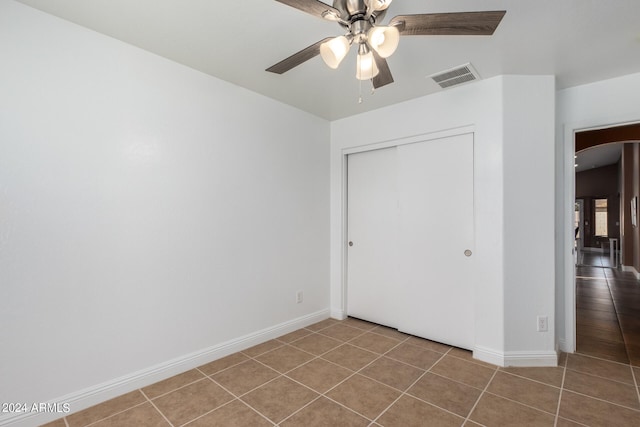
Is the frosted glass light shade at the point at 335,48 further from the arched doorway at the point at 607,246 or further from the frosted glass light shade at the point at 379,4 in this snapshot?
the arched doorway at the point at 607,246

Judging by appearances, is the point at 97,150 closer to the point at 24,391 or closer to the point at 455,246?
the point at 24,391

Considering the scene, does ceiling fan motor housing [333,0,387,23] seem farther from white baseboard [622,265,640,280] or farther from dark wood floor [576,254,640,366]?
white baseboard [622,265,640,280]

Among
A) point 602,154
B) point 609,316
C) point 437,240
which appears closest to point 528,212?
point 437,240

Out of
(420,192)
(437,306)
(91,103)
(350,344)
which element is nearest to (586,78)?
(420,192)

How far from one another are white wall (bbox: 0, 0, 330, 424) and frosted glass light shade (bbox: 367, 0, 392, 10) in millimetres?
1807

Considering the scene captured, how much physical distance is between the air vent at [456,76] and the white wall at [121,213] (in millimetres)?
1637

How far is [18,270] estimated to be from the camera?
5.89 ft

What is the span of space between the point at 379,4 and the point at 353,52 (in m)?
0.95

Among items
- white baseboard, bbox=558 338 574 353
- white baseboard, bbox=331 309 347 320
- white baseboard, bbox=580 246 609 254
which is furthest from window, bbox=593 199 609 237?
white baseboard, bbox=331 309 347 320

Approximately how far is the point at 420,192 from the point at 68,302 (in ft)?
10.1

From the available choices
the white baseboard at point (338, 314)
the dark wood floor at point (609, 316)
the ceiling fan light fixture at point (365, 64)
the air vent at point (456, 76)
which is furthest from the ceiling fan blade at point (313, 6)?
the dark wood floor at point (609, 316)

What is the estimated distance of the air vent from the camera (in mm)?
2520

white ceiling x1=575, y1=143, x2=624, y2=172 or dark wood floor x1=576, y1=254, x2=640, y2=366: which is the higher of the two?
white ceiling x1=575, y1=143, x2=624, y2=172

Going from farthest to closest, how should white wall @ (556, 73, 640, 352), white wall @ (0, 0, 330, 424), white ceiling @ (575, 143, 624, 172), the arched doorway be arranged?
white ceiling @ (575, 143, 624, 172) < the arched doorway < white wall @ (556, 73, 640, 352) < white wall @ (0, 0, 330, 424)
